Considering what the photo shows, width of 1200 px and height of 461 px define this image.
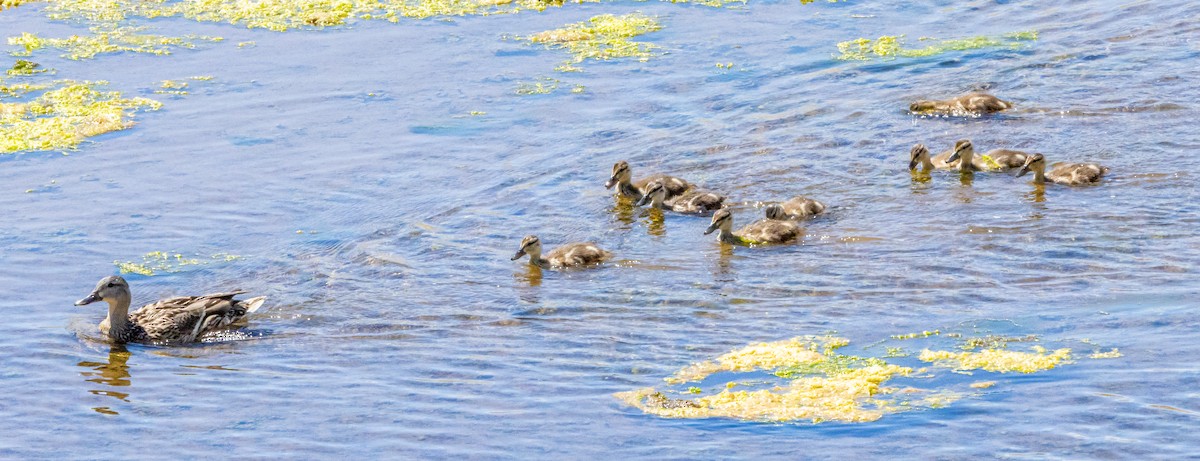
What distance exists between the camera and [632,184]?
12523 millimetres

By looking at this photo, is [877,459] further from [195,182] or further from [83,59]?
[83,59]

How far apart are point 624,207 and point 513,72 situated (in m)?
4.00

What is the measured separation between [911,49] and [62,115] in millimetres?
8934

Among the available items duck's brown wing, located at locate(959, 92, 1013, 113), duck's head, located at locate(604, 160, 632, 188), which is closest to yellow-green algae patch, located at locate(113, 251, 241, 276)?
duck's head, located at locate(604, 160, 632, 188)

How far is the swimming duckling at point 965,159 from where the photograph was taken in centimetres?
1264

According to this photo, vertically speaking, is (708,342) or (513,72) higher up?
(513,72)

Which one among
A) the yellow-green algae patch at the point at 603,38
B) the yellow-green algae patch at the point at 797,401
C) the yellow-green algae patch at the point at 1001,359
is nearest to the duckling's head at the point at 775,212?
the yellow-green algae patch at the point at 1001,359

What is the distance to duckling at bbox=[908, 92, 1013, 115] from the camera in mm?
13961

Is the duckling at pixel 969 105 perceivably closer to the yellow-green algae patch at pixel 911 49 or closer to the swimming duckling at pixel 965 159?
the swimming duckling at pixel 965 159

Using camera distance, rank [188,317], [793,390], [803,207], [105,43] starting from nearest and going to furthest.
→ 1. [793,390]
2. [188,317]
3. [803,207]
4. [105,43]

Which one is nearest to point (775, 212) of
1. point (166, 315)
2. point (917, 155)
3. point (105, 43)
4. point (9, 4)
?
point (917, 155)

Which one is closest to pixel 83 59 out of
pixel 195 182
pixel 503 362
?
pixel 195 182

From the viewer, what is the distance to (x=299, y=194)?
12.7 metres

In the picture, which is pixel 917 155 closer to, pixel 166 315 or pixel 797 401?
pixel 797 401
